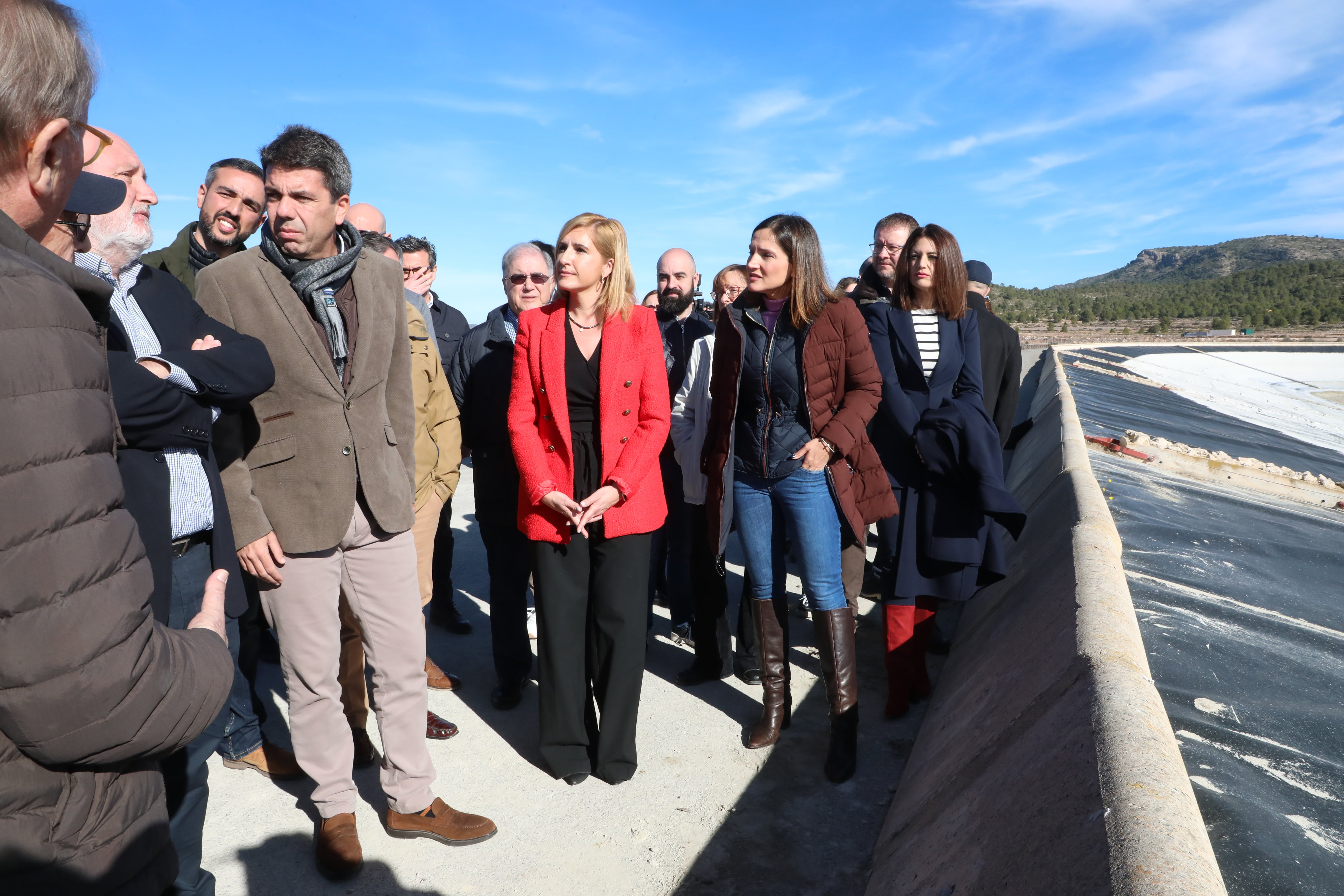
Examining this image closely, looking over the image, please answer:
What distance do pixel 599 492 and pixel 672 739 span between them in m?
1.29

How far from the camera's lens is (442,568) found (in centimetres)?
502

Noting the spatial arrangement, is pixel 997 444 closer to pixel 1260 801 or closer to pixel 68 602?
pixel 1260 801

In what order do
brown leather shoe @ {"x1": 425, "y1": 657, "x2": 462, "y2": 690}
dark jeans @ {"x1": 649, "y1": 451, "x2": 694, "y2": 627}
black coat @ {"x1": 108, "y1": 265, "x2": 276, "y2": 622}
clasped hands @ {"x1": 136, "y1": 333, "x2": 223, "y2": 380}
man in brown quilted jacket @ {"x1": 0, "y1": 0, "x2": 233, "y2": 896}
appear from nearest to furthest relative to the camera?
1. man in brown quilted jacket @ {"x1": 0, "y1": 0, "x2": 233, "y2": 896}
2. black coat @ {"x1": 108, "y1": 265, "x2": 276, "y2": 622}
3. clasped hands @ {"x1": 136, "y1": 333, "x2": 223, "y2": 380}
4. brown leather shoe @ {"x1": 425, "y1": 657, "x2": 462, "y2": 690}
5. dark jeans @ {"x1": 649, "y1": 451, "x2": 694, "y2": 627}

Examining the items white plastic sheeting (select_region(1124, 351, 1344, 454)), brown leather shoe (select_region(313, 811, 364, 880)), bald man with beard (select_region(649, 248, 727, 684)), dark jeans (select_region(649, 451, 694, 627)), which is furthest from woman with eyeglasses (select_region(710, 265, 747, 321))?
white plastic sheeting (select_region(1124, 351, 1344, 454))

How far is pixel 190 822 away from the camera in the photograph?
7.13ft

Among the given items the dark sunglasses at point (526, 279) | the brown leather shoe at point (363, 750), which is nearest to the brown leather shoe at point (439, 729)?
the brown leather shoe at point (363, 750)

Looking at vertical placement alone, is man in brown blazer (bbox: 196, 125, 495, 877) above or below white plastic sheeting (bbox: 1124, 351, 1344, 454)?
above

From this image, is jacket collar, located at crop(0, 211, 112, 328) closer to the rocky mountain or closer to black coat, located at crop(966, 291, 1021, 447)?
black coat, located at crop(966, 291, 1021, 447)

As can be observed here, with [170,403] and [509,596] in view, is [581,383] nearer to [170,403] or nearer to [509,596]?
[509,596]

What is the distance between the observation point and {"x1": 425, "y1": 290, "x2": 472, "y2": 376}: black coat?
466 cm

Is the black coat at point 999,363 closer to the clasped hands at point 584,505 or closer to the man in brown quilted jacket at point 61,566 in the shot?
the clasped hands at point 584,505

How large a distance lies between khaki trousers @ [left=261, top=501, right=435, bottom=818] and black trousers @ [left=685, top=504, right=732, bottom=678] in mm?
1677

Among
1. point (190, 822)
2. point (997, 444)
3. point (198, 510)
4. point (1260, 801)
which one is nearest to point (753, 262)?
point (997, 444)

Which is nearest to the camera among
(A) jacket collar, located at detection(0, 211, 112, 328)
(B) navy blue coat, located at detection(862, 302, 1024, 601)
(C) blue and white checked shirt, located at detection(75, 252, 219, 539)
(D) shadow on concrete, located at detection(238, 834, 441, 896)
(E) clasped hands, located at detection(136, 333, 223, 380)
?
(A) jacket collar, located at detection(0, 211, 112, 328)
